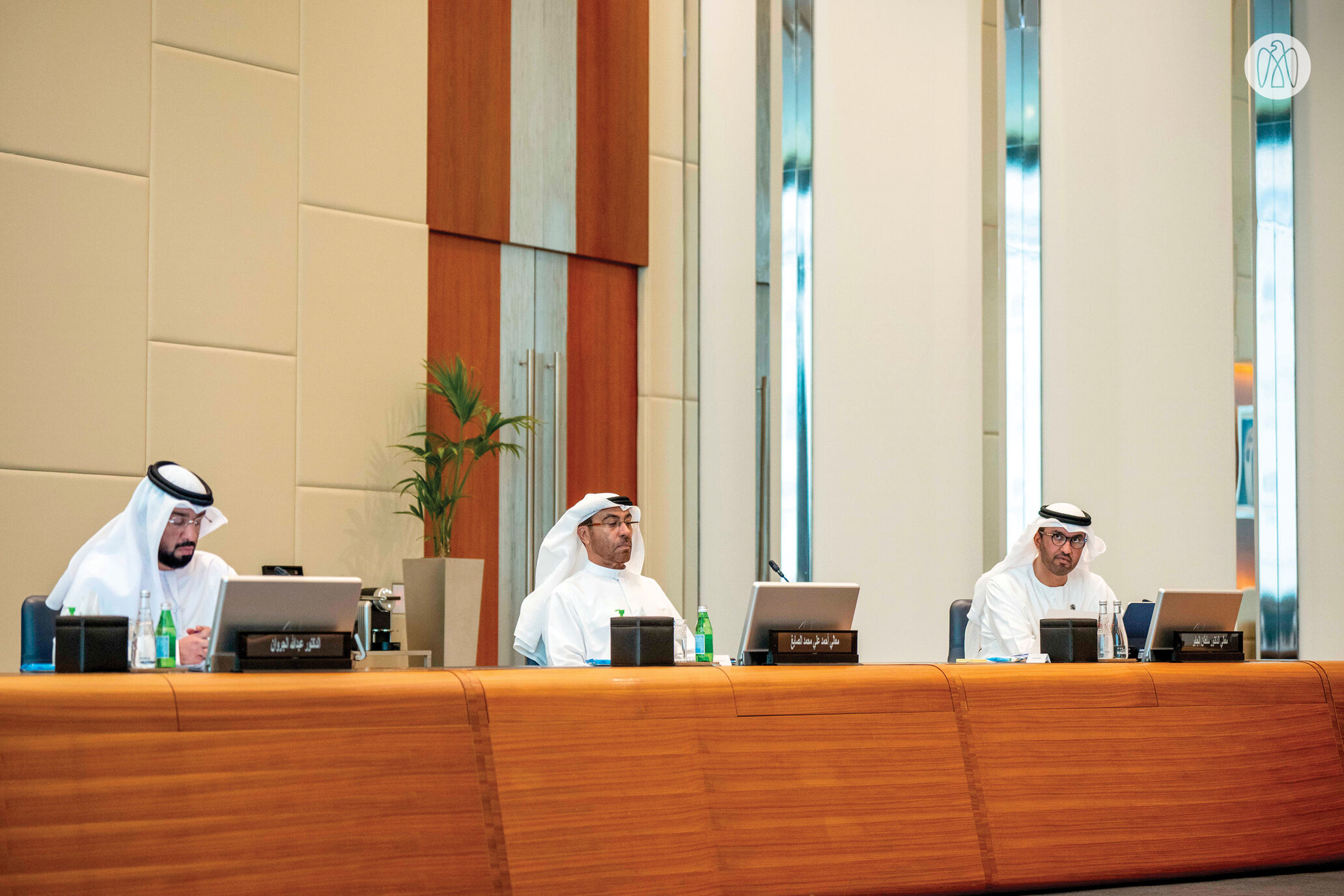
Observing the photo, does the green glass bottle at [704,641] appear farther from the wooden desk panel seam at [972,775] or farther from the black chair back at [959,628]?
the black chair back at [959,628]

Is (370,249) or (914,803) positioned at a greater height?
(370,249)

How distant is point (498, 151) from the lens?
5.98m

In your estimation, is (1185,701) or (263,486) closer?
(1185,701)

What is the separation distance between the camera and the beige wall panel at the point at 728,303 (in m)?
6.27

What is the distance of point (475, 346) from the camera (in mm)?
5902

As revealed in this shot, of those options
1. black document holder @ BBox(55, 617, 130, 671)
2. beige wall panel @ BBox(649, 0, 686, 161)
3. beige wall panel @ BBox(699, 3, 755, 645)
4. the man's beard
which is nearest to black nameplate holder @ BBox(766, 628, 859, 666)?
black document holder @ BBox(55, 617, 130, 671)

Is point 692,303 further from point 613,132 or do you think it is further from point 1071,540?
point 1071,540

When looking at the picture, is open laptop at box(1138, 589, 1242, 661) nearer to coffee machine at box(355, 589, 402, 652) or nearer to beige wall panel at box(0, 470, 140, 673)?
coffee machine at box(355, 589, 402, 652)

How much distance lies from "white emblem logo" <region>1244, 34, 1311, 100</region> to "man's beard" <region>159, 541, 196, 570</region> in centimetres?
426

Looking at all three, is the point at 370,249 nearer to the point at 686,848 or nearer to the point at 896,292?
the point at 896,292

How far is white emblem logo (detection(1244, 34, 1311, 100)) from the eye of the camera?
5.27m

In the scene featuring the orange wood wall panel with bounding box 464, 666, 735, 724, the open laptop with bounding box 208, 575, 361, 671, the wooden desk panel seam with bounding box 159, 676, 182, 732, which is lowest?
the orange wood wall panel with bounding box 464, 666, 735, 724

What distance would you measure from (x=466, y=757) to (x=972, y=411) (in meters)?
3.50

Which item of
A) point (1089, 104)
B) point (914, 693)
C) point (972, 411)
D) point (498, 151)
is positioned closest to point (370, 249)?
point (498, 151)
